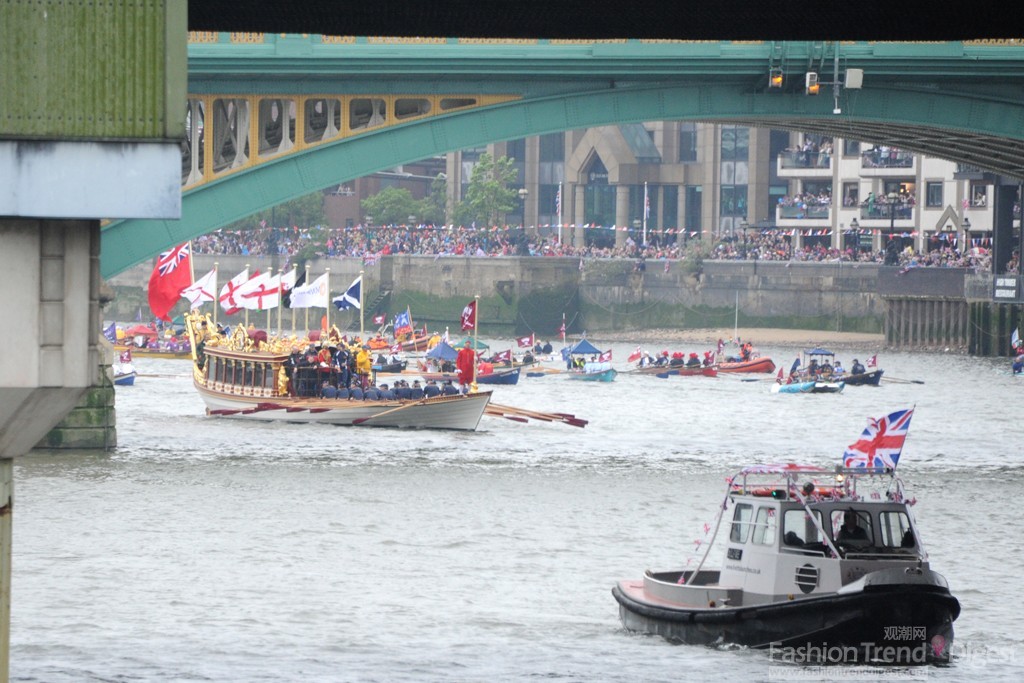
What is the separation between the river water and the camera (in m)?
23.2

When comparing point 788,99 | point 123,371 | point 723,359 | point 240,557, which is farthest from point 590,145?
point 240,557

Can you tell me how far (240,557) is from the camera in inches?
1218

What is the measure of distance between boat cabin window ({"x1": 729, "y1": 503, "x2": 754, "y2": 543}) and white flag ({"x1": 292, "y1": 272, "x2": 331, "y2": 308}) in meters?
33.4

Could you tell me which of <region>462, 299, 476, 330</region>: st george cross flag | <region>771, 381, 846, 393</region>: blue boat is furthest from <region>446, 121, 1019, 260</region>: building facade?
<region>462, 299, 476, 330</region>: st george cross flag

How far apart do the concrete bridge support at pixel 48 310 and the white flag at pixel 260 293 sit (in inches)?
1673

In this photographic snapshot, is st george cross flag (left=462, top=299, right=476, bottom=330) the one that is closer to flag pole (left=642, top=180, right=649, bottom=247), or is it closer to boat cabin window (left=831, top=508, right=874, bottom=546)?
boat cabin window (left=831, top=508, right=874, bottom=546)

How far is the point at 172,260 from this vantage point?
4838 centimetres

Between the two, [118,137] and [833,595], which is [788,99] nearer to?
[833,595]

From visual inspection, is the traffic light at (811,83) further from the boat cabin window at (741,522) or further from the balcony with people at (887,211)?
the balcony with people at (887,211)

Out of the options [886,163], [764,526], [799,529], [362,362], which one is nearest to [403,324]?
→ [886,163]

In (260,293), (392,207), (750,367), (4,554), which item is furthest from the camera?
(392,207)

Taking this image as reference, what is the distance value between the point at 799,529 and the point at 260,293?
35509 mm

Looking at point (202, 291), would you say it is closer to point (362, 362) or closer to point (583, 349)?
point (362, 362)

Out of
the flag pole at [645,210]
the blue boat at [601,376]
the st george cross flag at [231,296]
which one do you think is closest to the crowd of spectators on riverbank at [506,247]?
the flag pole at [645,210]
